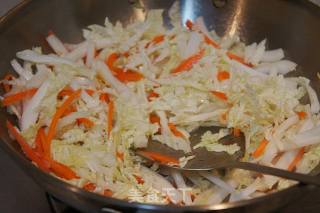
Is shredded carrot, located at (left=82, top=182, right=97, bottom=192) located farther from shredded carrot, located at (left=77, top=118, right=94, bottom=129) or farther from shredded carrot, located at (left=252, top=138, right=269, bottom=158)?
shredded carrot, located at (left=252, top=138, right=269, bottom=158)

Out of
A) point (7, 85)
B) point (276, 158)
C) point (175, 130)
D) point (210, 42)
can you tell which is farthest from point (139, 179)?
point (210, 42)

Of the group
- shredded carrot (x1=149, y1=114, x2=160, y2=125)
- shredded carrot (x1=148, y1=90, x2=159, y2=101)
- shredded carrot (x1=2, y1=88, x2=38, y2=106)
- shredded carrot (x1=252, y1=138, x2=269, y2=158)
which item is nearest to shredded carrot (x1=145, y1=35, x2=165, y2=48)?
shredded carrot (x1=148, y1=90, x2=159, y2=101)

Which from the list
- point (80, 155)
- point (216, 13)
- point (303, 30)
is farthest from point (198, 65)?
point (80, 155)

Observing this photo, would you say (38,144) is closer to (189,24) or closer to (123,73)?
(123,73)

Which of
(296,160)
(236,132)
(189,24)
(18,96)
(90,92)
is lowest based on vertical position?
(296,160)

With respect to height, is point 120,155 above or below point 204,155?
above

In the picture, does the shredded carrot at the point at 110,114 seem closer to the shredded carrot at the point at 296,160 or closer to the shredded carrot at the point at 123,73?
the shredded carrot at the point at 123,73

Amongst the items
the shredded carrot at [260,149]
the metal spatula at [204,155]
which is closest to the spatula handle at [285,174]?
the metal spatula at [204,155]
